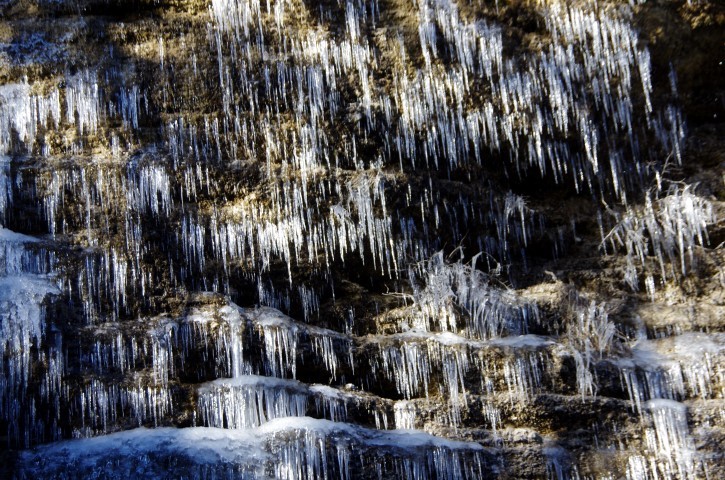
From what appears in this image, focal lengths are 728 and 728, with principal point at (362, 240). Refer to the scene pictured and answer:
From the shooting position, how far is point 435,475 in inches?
188

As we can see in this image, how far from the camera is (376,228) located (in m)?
5.93

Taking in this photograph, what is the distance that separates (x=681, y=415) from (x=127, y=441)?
3.73 m

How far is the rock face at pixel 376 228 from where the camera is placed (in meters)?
5.04

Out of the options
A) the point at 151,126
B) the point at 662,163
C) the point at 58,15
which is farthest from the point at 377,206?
the point at 58,15

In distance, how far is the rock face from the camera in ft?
16.5

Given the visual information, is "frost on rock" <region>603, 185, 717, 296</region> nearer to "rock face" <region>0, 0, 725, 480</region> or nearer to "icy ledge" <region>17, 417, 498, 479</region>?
"rock face" <region>0, 0, 725, 480</region>

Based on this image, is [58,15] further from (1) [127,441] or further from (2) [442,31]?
(1) [127,441]

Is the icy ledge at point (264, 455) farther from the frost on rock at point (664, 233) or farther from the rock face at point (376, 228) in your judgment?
the frost on rock at point (664, 233)

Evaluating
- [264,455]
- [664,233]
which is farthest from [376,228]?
[664,233]

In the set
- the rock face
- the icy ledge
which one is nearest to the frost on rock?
the rock face

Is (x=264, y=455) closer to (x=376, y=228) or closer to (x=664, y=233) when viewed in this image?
(x=376, y=228)

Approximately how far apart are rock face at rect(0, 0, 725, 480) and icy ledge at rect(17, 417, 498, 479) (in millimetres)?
37

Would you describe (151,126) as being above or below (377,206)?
above

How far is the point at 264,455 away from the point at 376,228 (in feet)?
6.84
